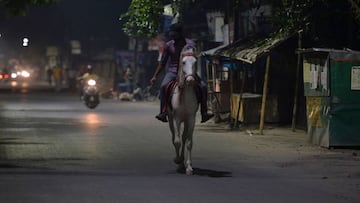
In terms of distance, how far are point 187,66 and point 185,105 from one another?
2.57 feet

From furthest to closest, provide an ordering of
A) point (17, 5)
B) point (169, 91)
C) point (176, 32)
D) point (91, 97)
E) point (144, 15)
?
point (91, 97)
point (144, 15)
point (17, 5)
point (176, 32)
point (169, 91)

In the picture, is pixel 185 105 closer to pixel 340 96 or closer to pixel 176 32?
pixel 176 32

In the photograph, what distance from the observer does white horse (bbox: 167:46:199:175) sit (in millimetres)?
12258

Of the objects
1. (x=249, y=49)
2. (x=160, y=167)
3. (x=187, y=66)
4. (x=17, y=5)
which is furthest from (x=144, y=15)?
(x=187, y=66)

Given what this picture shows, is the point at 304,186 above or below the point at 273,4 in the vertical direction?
below

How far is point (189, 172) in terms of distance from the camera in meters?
12.2

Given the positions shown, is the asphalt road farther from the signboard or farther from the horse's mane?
the horse's mane

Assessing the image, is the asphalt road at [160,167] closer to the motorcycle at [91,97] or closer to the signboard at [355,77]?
the signboard at [355,77]

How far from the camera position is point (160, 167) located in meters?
13.2

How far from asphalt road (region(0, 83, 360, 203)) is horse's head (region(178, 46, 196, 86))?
1.57m

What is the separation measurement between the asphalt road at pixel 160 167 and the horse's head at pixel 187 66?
1.57 meters

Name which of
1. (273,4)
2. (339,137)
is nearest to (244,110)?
(273,4)

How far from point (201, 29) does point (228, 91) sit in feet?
44.2

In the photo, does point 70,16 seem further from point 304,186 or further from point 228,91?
point 304,186
